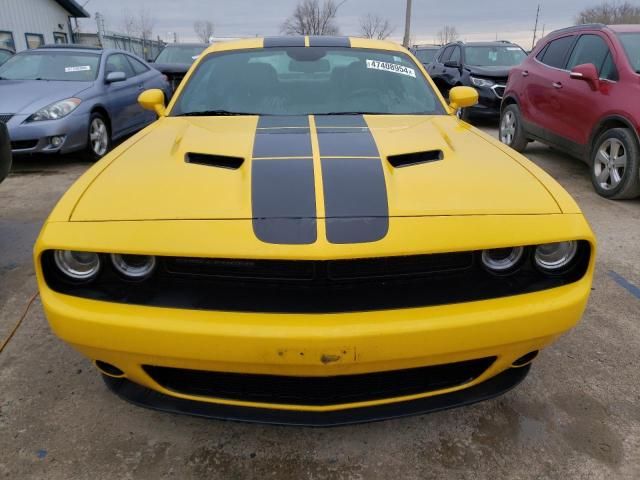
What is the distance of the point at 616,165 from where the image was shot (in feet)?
15.6

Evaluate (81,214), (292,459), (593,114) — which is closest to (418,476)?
(292,459)

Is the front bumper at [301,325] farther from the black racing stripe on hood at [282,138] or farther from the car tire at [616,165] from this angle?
the car tire at [616,165]

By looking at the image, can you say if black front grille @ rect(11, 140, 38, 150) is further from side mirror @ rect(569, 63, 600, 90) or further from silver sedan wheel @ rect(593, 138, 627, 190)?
silver sedan wheel @ rect(593, 138, 627, 190)

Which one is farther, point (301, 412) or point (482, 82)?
point (482, 82)

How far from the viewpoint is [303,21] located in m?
32.4

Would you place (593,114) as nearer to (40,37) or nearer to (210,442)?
(210,442)

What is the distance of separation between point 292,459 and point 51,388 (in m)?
1.13

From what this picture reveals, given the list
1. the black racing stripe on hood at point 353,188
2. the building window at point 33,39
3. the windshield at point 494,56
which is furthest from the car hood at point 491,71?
the building window at point 33,39

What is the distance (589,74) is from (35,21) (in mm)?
20543

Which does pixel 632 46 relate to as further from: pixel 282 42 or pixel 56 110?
pixel 56 110

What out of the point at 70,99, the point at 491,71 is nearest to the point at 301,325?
the point at 70,99

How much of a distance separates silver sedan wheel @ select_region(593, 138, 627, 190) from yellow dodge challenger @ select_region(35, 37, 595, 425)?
11.2 feet

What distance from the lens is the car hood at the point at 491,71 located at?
29.0 ft

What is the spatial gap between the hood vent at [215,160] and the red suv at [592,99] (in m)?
4.09
